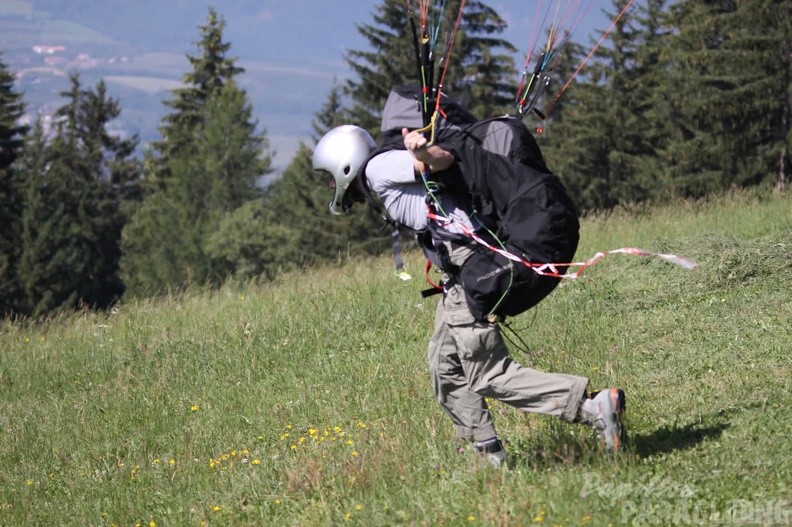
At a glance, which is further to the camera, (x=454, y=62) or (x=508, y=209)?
(x=454, y=62)

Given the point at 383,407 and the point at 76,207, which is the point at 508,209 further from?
the point at 76,207

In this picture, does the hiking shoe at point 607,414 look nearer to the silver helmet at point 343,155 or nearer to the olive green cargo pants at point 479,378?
the olive green cargo pants at point 479,378

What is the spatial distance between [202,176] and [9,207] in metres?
13.3

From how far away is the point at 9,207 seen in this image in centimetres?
5759

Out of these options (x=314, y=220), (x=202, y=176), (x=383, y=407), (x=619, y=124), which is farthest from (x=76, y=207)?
(x=383, y=407)

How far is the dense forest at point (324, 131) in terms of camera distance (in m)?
34.6

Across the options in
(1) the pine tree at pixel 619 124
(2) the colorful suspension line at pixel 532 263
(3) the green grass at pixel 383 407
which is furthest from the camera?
(1) the pine tree at pixel 619 124

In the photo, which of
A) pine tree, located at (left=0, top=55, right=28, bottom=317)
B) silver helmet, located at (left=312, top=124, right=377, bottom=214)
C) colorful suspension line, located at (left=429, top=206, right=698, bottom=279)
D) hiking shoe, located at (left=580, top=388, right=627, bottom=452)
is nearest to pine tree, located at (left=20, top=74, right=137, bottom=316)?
pine tree, located at (left=0, top=55, right=28, bottom=317)

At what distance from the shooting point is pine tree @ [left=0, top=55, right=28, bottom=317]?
184 feet

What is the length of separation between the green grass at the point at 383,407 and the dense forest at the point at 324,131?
59.8ft

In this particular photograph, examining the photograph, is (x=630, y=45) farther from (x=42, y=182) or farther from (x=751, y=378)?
(x=751, y=378)

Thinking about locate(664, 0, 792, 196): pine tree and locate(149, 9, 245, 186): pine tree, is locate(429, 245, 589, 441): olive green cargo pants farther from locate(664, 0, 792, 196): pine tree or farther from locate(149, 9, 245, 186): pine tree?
locate(149, 9, 245, 186): pine tree

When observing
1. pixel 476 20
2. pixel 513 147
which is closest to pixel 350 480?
pixel 513 147

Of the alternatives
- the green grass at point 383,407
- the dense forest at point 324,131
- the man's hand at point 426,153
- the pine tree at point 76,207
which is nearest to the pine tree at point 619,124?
the dense forest at point 324,131
